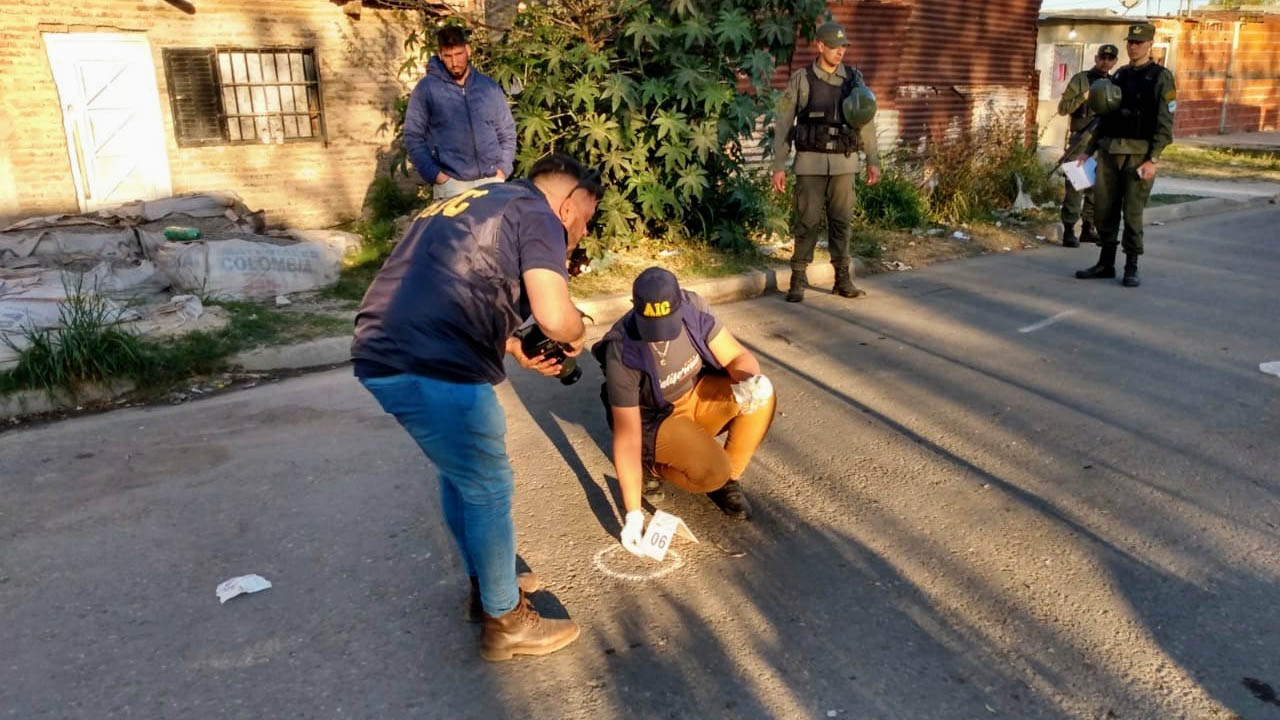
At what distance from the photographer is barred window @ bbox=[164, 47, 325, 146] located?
9.30 metres

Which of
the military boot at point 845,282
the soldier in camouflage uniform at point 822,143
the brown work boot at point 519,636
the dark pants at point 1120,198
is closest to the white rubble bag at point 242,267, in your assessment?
the soldier in camouflage uniform at point 822,143

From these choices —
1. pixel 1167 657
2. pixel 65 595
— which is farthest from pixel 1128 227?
pixel 65 595

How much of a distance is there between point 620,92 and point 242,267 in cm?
330

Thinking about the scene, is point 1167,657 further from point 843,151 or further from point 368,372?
point 843,151

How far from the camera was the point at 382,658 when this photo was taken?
2984 mm

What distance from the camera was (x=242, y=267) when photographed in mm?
7207

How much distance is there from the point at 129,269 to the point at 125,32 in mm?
2963

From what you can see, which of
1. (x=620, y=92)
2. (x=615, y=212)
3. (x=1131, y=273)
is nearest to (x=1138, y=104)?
(x=1131, y=273)

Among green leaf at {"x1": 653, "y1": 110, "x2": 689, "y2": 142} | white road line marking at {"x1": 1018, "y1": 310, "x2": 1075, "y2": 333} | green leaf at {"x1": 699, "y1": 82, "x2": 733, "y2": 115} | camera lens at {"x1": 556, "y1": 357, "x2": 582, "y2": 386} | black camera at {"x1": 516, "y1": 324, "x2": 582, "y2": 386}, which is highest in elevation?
green leaf at {"x1": 699, "y1": 82, "x2": 733, "y2": 115}

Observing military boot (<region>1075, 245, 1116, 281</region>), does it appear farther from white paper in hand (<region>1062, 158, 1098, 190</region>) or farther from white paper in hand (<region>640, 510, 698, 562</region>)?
white paper in hand (<region>640, 510, 698, 562</region>)

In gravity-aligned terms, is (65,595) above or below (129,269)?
below

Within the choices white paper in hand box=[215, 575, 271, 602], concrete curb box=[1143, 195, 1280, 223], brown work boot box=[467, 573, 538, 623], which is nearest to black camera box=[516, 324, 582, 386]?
brown work boot box=[467, 573, 538, 623]

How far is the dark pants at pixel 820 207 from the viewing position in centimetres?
734

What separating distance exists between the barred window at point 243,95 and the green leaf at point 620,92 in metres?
3.76
